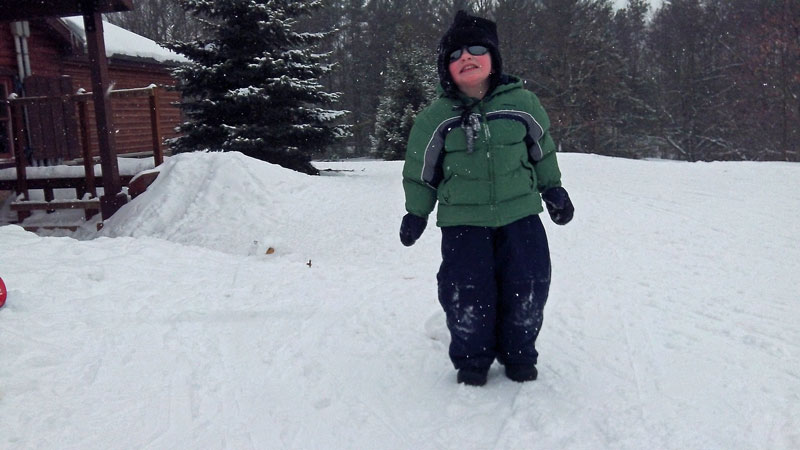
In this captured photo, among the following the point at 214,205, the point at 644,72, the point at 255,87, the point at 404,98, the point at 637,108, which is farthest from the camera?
the point at 644,72

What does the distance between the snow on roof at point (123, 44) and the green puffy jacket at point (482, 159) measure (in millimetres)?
13500

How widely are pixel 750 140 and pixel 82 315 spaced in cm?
3157

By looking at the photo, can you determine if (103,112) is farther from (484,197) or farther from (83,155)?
(484,197)

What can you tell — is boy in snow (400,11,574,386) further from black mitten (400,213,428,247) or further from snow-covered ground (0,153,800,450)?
snow-covered ground (0,153,800,450)

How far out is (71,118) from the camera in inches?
399

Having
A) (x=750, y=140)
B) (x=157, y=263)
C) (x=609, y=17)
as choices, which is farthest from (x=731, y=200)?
(x=609, y=17)

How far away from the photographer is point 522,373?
3018mm

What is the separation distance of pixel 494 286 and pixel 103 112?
7213mm

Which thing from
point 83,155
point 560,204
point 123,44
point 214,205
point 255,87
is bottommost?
point 214,205

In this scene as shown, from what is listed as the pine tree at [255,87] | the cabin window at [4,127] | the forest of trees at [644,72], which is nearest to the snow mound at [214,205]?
the pine tree at [255,87]

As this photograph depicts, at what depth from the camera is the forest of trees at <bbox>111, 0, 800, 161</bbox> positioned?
27156 mm

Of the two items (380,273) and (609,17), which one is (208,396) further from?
(609,17)

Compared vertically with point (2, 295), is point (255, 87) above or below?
above

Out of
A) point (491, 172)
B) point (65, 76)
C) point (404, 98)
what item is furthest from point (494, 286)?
point (404, 98)
